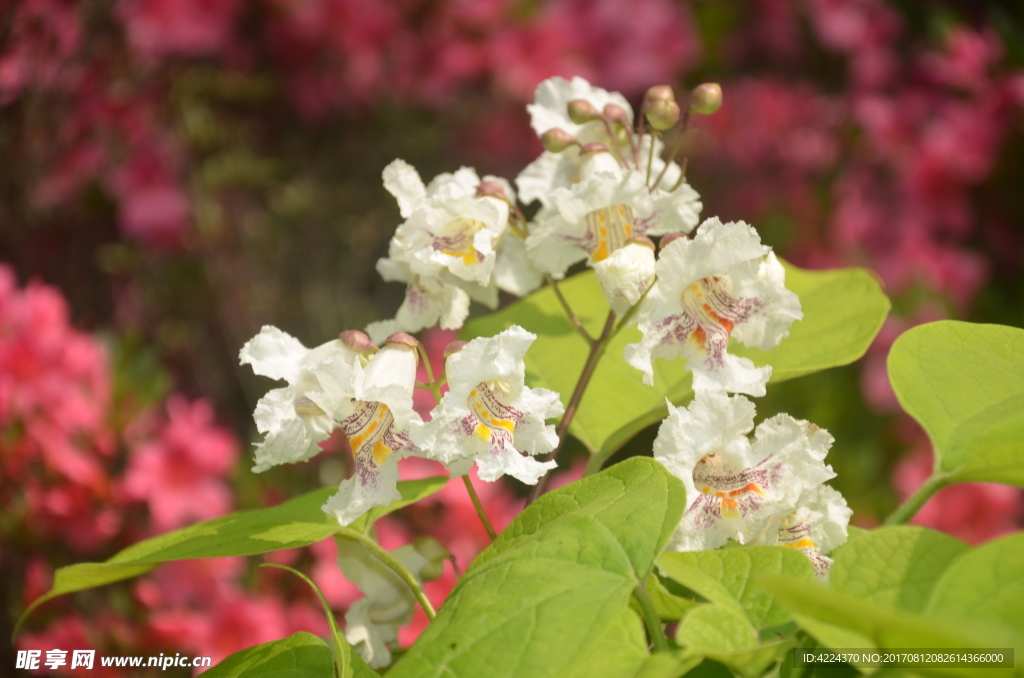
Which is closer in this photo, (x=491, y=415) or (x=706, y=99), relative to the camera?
(x=491, y=415)

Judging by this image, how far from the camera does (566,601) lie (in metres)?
0.31

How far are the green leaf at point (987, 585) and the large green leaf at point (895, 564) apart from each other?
0.10ft

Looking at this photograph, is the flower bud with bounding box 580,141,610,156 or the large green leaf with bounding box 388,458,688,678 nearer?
the large green leaf with bounding box 388,458,688,678

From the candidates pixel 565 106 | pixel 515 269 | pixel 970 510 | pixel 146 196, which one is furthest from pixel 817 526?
pixel 146 196

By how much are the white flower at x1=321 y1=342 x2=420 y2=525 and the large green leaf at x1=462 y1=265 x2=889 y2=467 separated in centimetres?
15

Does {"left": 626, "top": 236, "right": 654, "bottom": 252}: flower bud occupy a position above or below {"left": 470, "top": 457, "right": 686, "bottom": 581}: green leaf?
above

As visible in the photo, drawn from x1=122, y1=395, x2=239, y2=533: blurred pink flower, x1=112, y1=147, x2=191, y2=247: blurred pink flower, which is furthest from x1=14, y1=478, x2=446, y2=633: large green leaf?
x1=112, y1=147, x2=191, y2=247: blurred pink flower

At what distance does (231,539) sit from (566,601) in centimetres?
24

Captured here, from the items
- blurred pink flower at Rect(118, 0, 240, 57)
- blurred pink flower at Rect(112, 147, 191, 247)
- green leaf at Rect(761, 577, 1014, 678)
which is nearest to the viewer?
green leaf at Rect(761, 577, 1014, 678)

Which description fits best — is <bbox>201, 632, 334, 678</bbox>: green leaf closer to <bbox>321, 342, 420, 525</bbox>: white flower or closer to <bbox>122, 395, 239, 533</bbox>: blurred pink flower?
<bbox>321, 342, 420, 525</bbox>: white flower

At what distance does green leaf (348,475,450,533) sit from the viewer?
1.63 feet

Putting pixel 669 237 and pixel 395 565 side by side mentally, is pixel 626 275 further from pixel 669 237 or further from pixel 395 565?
pixel 395 565

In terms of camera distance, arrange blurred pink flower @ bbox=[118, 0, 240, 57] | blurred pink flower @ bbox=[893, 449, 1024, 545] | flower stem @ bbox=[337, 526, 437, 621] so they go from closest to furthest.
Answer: flower stem @ bbox=[337, 526, 437, 621]
blurred pink flower @ bbox=[893, 449, 1024, 545]
blurred pink flower @ bbox=[118, 0, 240, 57]

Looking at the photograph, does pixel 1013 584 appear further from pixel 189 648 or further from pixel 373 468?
pixel 189 648
